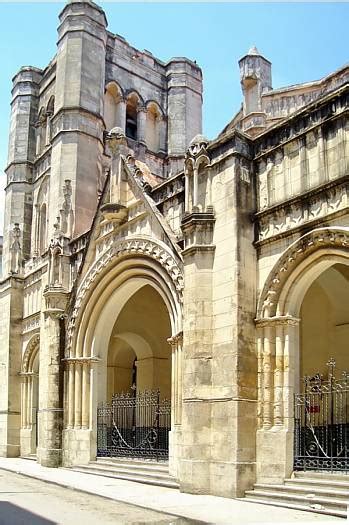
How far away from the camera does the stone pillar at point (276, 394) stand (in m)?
12.9

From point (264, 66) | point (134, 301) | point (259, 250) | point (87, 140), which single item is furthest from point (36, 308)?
point (259, 250)

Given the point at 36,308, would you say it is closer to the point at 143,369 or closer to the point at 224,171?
the point at 143,369

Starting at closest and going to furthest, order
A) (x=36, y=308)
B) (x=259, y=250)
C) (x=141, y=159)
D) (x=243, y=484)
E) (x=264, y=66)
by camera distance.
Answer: (x=243, y=484) < (x=259, y=250) < (x=264, y=66) < (x=36, y=308) < (x=141, y=159)

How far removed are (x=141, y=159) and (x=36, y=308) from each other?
25.9 feet

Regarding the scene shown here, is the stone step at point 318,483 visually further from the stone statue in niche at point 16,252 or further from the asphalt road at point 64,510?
the stone statue in niche at point 16,252

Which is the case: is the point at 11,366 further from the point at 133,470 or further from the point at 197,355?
the point at 197,355

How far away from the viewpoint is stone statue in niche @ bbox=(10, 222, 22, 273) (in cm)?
2770

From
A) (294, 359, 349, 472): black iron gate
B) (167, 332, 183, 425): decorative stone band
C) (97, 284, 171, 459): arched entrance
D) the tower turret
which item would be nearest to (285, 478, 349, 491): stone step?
(294, 359, 349, 472): black iron gate

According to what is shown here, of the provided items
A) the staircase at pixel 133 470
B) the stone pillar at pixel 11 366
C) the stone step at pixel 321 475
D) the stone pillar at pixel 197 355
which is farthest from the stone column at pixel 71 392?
the stone step at pixel 321 475

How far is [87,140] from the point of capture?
2603 centimetres

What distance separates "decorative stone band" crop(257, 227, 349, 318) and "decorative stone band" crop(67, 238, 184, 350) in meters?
2.68

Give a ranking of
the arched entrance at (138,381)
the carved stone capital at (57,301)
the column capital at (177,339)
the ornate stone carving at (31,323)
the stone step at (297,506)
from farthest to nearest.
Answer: the ornate stone carving at (31,323)
the carved stone capital at (57,301)
the arched entrance at (138,381)
the column capital at (177,339)
the stone step at (297,506)

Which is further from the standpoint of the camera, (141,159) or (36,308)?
(141,159)

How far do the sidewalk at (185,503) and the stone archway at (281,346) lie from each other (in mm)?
1159
